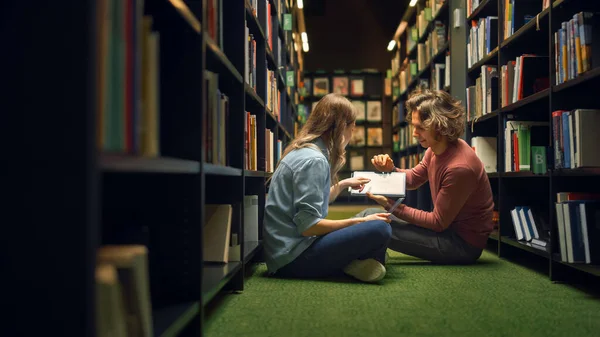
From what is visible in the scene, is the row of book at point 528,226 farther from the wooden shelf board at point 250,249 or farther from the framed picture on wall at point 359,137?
the framed picture on wall at point 359,137

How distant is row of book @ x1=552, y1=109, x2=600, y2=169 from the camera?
2074 millimetres

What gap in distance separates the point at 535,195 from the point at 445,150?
0.68m

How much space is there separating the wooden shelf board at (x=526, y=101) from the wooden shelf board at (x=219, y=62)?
138cm

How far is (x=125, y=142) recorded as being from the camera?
82cm

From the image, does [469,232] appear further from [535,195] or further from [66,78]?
[66,78]

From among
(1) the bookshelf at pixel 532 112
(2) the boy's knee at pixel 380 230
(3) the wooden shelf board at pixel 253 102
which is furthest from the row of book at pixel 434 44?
(2) the boy's knee at pixel 380 230

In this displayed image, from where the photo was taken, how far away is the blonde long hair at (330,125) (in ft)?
7.85

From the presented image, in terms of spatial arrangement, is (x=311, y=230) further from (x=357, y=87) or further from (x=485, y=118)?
(x=357, y=87)

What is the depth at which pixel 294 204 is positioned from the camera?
220 centimetres

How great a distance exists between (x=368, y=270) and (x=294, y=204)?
42cm

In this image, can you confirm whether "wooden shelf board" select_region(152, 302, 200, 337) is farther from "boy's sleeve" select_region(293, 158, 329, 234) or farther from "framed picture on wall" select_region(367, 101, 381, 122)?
"framed picture on wall" select_region(367, 101, 381, 122)

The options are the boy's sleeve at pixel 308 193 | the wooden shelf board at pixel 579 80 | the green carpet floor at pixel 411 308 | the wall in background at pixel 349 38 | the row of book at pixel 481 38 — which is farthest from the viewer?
the wall in background at pixel 349 38

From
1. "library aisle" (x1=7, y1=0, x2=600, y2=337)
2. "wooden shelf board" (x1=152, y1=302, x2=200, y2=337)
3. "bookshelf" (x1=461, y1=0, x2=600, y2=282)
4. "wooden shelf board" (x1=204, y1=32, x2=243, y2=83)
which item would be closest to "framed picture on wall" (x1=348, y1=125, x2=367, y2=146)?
"library aisle" (x1=7, y1=0, x2=600, y2=337)

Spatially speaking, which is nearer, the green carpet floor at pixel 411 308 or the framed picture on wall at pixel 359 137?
the green carpet floor at pixel 411 308
